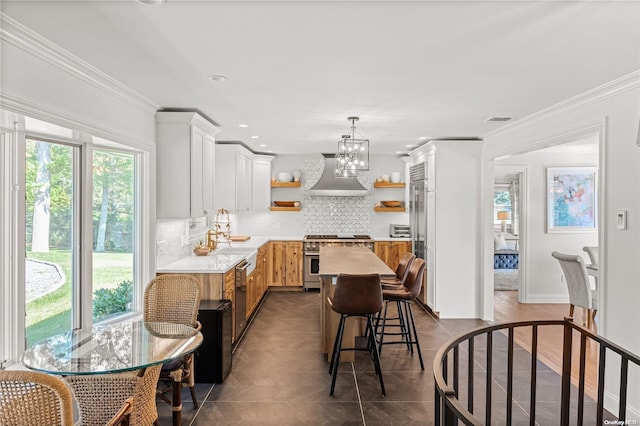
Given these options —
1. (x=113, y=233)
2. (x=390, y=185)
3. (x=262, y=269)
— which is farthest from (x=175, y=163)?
(x=390, y=185)

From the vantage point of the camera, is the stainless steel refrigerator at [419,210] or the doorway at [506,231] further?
the doorway at [506,231]

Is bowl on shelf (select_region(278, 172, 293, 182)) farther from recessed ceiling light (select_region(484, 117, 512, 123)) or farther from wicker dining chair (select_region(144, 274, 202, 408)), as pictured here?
wicker dining chair (select_region(144, 274, 202, 408))

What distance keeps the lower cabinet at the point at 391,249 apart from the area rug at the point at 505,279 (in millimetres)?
2121

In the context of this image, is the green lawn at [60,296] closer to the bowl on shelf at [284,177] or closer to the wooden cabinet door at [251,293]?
the wooden cabinet door at [251,293]

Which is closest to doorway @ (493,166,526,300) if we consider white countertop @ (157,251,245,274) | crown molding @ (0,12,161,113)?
white countertop @ (157,251,245,274)

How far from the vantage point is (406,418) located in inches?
117

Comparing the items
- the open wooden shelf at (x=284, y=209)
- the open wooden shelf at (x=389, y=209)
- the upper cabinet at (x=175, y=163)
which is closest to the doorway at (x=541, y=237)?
the open wooden shelf at (x=389, y=209)

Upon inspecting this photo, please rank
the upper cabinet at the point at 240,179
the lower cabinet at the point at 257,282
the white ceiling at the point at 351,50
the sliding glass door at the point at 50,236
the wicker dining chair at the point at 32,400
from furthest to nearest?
1. the upper cabinet at the point at 240,179
2. the lower cabinet at the point at 257,282
3. the sliding glass door at the point at 50,236
4. the white ceiling at the point at 351,50
5. the wicker dining chair at the point at 32,400

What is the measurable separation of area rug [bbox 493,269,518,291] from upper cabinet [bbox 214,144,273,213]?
16.1 ft

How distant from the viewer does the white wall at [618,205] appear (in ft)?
9.52

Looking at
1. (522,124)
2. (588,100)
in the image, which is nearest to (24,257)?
(588,100)

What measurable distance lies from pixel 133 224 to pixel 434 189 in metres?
3.95

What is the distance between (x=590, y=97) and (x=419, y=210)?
10.9 feet

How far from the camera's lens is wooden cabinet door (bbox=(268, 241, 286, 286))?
24.1 feet
